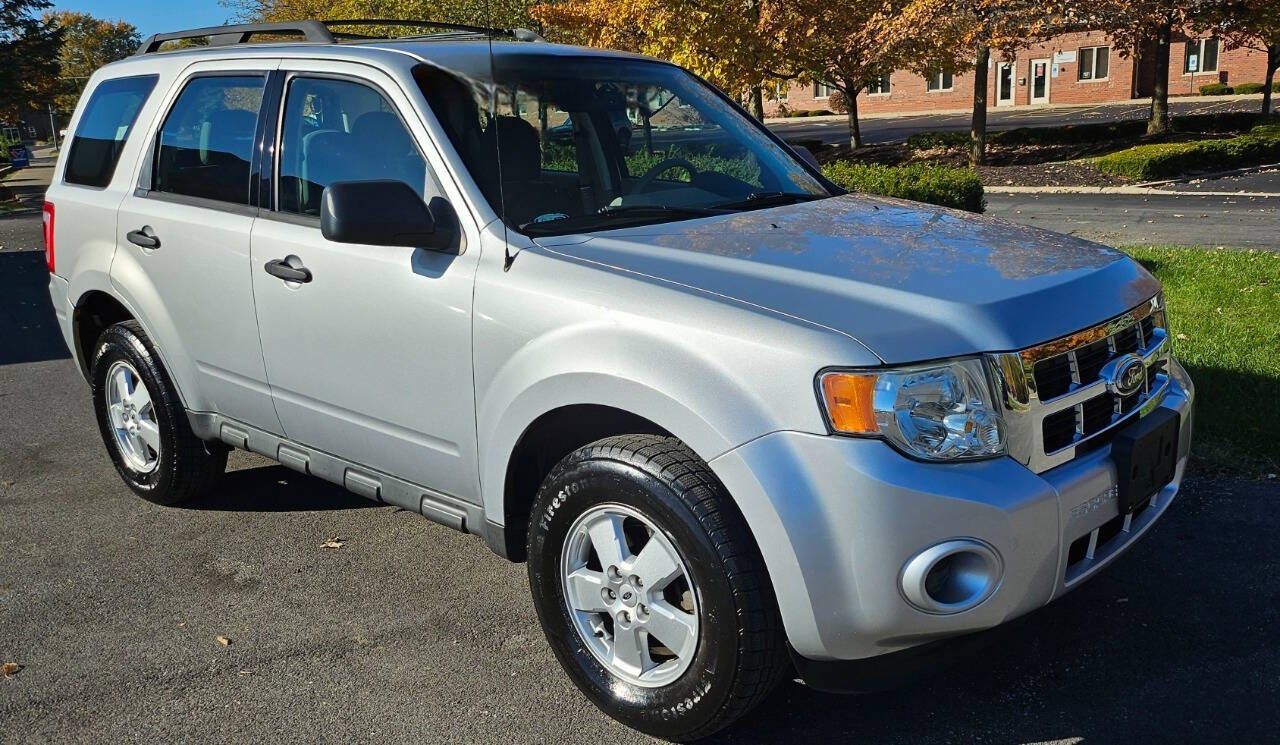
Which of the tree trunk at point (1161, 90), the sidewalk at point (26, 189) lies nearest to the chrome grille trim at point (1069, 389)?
the sidewalk at point (26, 189)

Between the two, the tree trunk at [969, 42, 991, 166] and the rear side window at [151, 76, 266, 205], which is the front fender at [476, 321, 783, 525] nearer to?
the rear side window at [151, 76, 266, 205]

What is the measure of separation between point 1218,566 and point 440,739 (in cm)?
290

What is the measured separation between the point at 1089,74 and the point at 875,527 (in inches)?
2285

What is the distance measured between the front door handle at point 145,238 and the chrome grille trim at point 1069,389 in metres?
3.42

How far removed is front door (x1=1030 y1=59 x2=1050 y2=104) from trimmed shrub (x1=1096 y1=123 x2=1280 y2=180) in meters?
35.3

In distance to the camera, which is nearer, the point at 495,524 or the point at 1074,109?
the point at 495,524


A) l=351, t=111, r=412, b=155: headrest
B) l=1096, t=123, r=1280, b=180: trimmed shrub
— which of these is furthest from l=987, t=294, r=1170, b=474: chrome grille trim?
l=1096, t=123, r=1280, b=180: trimmed shrub

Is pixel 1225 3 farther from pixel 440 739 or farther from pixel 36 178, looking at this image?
pixel 36 178

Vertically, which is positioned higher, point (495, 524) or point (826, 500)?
point (826, 500)

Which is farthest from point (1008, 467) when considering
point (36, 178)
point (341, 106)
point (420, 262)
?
point (36, 178)

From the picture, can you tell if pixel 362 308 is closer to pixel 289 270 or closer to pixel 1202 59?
pixel 289 270

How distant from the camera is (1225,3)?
79.3 ft

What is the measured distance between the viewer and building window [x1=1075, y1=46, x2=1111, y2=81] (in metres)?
54.2

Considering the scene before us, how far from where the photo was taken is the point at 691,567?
2.96 m
